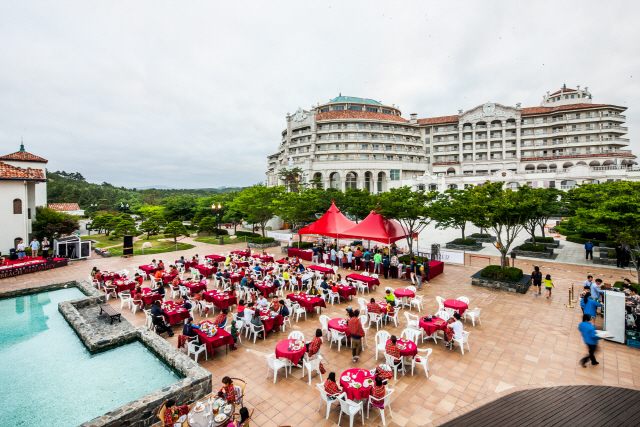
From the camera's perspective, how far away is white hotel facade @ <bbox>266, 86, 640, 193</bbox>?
55.1m

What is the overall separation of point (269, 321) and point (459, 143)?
68.5 metres

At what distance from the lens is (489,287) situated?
1452 centimetres

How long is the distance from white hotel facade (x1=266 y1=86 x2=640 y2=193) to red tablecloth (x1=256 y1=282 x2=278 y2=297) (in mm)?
45873

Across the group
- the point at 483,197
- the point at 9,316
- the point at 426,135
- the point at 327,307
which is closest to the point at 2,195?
the point at 9,316

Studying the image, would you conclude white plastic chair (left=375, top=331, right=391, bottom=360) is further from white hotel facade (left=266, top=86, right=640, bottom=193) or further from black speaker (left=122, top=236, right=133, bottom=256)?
white hotel facade (left=266, top=86, right=640, bottom=193)

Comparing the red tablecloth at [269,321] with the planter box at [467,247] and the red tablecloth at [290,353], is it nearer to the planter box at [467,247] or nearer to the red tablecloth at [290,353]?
the red tablecloth at [290,353]

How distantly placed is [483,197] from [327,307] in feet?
35.3

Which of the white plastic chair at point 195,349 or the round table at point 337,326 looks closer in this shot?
the white plastic chair at point 195,349

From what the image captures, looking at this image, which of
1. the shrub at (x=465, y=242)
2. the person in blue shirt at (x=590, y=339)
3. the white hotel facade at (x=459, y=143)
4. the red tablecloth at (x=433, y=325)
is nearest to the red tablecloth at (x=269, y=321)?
the red tablecloth at (x=433, y=325)

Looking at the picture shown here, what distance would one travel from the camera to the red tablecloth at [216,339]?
8.34 m

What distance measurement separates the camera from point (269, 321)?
9688mm

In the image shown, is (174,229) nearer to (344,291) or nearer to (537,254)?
(344,291)

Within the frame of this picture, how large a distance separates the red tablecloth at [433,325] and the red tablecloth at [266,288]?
21.9 feet

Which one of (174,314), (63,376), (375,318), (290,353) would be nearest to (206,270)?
(174,314)
